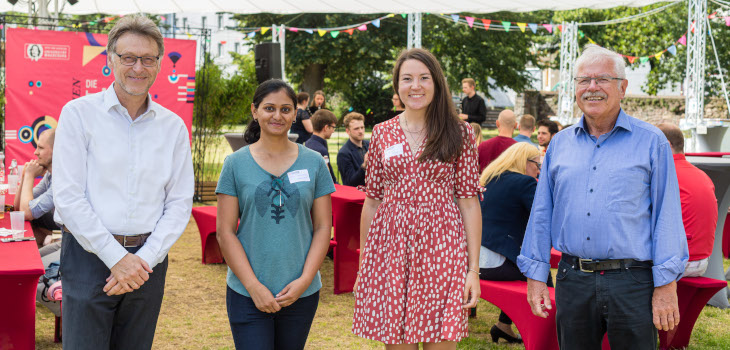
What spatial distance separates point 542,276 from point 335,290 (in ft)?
10.6

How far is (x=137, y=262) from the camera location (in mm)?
2240

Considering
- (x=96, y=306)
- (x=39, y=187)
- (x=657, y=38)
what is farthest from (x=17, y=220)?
(x=657, y=38)

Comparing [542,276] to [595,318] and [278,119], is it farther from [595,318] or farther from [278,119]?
[278,119]

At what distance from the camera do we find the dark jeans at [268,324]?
8.21ft

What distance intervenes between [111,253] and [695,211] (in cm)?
340

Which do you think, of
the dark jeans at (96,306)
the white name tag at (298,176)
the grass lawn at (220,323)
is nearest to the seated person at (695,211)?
the grass lawn at (220,323)

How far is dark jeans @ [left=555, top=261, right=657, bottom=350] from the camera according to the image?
7.82 feet

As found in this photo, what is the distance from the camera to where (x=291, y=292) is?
2.48m

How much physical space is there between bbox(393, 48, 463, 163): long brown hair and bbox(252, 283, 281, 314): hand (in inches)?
28.2

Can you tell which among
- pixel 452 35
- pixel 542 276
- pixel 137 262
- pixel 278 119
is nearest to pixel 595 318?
pixel 542 276

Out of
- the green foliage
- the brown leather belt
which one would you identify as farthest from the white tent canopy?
the green foliage

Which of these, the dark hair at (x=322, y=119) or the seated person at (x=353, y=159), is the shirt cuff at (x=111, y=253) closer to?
the seated person at (x=353, y=159)

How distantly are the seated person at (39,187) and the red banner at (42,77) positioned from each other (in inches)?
161

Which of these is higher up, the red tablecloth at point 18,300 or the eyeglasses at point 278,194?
the eyeglasses at point 278,194
